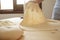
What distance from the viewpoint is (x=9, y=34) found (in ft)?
2.17

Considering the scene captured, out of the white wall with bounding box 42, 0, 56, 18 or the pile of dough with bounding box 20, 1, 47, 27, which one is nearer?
the pile of dough with bounding box 20, 1, 47, 27

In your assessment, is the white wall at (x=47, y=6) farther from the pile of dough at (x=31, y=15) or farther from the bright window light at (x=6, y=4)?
the pile of dough at (x=31, y=15)

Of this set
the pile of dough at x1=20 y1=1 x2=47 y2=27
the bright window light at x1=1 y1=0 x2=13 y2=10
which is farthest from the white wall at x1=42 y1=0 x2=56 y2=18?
the pile of dough at x1=20 y1=1 x2=47 y2=27

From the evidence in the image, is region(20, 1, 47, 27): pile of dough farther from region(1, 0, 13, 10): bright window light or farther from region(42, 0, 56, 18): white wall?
region(1, 0, 13, 10): bright window light

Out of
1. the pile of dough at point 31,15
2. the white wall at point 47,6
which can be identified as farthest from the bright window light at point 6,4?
the pile of dough at point 31,15

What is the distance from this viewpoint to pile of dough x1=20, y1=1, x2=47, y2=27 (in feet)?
3.33

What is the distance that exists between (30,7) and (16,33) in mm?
375

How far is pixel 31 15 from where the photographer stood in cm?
103

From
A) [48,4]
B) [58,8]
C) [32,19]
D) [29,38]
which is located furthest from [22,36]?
[48,4]

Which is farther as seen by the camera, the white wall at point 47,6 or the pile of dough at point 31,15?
the white wall at point 47,6

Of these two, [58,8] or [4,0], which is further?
[4,0]

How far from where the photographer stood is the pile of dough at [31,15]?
3.33 ft

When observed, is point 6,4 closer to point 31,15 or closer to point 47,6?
point 47,6

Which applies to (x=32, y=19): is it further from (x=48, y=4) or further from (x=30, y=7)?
(x=48, y=4)
